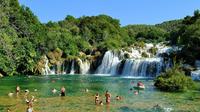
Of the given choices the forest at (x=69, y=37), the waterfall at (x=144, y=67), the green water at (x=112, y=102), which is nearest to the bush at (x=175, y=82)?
the green water at (x=112, y=102)

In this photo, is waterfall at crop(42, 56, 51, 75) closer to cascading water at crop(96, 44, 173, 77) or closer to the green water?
cascading water at crop(96, 44, 173, 77)

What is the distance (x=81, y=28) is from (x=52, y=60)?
4070 cm

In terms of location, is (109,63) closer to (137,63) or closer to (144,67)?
(137,63)

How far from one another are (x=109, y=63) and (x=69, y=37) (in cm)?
1876

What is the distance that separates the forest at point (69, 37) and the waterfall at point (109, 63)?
3600mm

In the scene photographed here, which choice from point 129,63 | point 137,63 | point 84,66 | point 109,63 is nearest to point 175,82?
point 137,63

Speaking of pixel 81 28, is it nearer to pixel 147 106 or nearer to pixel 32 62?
pixel 32 62

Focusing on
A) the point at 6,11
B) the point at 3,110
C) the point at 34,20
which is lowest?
the point at 3,110

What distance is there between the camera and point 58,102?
41.2 m

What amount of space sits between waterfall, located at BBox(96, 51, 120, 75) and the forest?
3.60m

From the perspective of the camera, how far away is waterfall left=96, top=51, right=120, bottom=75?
301 ft

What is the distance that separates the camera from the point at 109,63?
307ft

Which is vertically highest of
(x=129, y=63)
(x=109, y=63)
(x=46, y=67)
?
(x=109, y=63)

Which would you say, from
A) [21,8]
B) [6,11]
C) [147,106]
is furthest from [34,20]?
[6,11]
